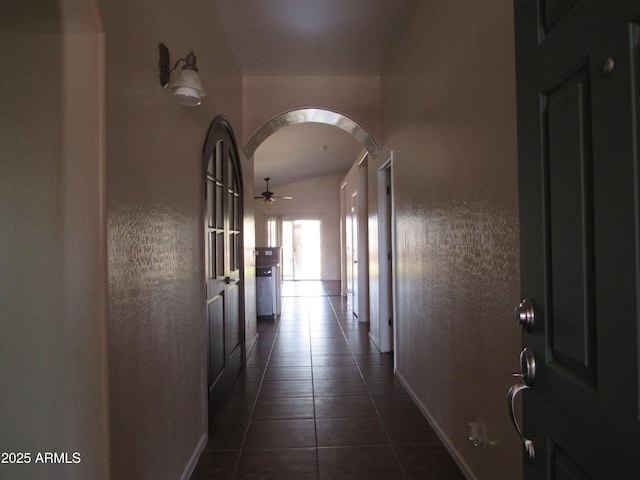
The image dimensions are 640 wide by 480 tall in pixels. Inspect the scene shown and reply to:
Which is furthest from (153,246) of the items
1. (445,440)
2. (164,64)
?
(445,440)

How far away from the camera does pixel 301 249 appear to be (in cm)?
1249

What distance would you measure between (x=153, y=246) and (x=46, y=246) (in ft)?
1.53

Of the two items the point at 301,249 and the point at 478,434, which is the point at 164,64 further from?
the point at 301,249

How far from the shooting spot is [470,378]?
1.85 m

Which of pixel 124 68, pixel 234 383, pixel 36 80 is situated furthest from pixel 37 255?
pixel 234 383

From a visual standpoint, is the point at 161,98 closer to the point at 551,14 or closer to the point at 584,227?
the point at 551,14

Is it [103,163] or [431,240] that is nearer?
[103,163]

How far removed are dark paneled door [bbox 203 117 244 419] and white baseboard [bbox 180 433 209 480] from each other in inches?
8.2

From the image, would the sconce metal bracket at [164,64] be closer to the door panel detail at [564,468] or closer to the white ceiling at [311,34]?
the white ceiling at [311,34]

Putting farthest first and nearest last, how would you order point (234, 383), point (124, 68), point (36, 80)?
1. point (234, 383)
2. point (124, 68)
3. point (36, 80)

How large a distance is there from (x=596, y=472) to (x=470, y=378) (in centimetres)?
122

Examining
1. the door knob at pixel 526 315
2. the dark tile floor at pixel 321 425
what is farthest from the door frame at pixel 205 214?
the door knob at pixel 526 315

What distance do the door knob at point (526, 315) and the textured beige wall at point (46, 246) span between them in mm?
1194

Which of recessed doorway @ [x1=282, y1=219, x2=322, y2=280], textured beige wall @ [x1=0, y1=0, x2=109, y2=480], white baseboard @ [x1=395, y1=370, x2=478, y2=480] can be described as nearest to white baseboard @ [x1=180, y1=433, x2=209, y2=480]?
textured beige wall @ [x1=0, y1=0, x2=109, y2=480]
